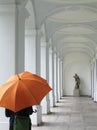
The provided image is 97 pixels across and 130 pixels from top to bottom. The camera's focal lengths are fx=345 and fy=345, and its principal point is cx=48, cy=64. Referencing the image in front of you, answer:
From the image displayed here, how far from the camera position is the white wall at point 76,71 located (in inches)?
1657

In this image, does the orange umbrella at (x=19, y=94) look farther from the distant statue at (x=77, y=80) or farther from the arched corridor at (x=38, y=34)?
the distant statue at (x=77, y=80)

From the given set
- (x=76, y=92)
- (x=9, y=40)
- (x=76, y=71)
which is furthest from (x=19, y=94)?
(x=76, y=71)

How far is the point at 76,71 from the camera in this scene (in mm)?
43062

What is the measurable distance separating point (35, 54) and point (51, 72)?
346 inches

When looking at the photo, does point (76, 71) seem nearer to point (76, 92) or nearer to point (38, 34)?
point (76, 92)

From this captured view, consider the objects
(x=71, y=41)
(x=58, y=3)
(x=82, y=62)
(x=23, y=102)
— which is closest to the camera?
(x=23, y=102)

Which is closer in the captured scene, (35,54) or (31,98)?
(31,98)

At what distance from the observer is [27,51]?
1498 cm

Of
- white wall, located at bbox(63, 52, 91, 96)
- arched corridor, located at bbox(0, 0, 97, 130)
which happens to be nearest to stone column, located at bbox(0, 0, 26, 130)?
arched corridor, located at bbox(0, 0, 97, 130)

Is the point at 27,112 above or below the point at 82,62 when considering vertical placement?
below

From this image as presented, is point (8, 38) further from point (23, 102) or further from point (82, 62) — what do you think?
point (82, 62)

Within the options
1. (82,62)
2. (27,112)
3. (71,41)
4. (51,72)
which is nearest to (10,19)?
(27,112)

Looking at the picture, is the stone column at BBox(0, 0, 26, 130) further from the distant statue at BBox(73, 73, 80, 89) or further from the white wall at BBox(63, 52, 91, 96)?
the distant statue at BBox(73, 73, 80, 89)

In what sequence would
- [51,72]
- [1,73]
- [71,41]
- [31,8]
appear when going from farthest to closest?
[71,41] < [51,72] < [31,8] < [1,73]
